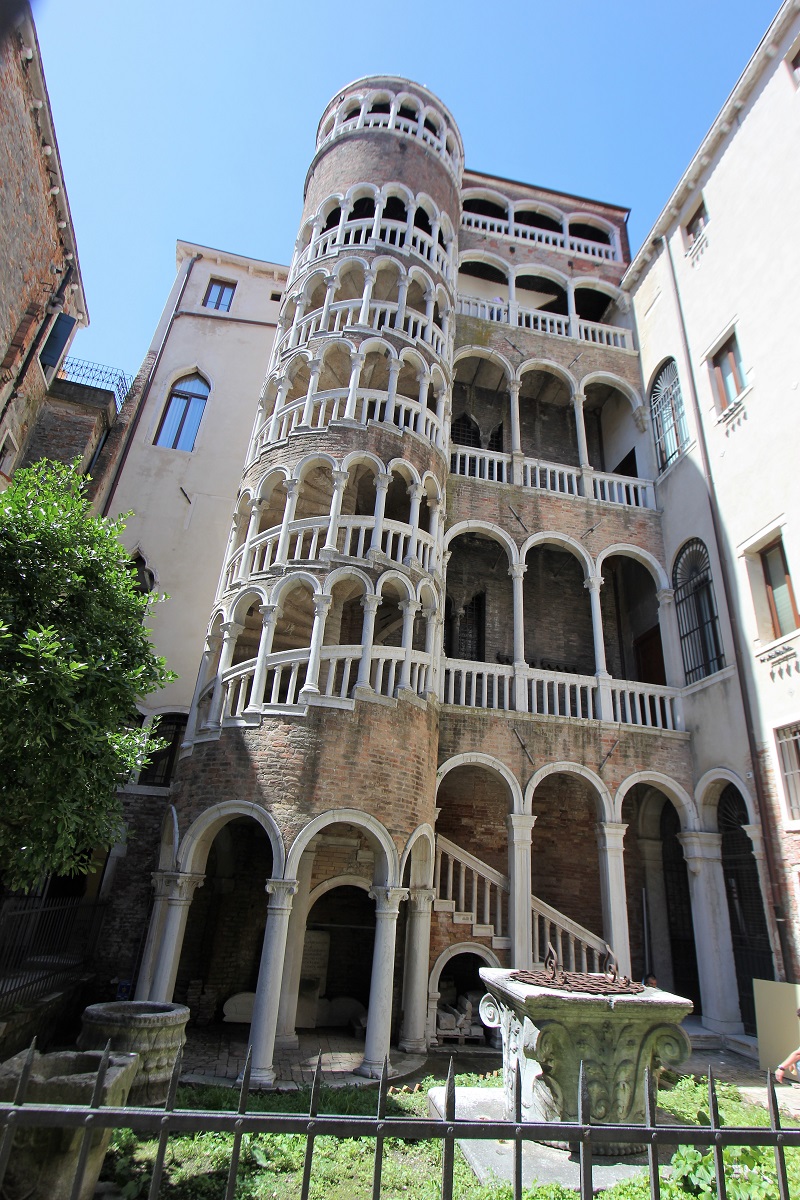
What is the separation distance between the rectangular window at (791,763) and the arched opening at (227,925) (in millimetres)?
9534

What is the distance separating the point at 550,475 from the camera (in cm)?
1798

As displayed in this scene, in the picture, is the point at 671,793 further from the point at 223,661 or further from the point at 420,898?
the point at 223,661

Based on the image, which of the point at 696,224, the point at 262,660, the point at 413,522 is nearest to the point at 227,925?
the point at 262,660

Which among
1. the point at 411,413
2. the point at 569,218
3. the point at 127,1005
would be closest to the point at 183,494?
the point at 411,413

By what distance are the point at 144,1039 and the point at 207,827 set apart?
3476 mm

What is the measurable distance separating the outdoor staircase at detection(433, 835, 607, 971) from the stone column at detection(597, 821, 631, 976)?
17.8 inches

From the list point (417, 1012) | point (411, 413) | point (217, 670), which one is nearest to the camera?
point (417, 1012)

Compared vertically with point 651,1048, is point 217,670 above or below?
above

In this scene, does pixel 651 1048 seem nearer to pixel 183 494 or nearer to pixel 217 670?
pixel 217 670

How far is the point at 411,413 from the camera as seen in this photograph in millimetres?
15094

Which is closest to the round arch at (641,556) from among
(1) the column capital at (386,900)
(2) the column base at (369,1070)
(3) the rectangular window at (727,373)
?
(3) the rectangular window at (727,373)

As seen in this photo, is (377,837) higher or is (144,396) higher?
(144,396)

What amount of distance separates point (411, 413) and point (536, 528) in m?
4.08

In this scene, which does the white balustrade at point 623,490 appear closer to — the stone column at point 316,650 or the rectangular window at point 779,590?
the rectangular window at point 779,590
